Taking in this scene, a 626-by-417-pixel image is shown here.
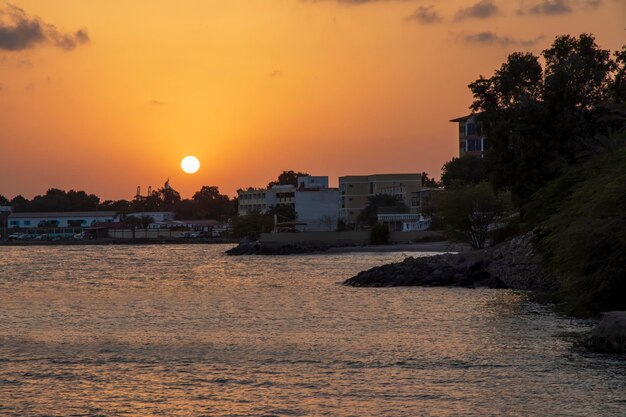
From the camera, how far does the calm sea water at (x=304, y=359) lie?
21.6 metres

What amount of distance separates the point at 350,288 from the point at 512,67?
16.5m

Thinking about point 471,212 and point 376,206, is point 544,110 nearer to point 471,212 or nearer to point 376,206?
point 471,212

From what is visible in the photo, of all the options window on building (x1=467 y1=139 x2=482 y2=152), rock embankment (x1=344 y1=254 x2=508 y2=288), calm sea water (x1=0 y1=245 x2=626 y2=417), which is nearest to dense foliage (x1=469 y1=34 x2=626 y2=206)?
rock embankment (x1=344 y1=254 x2=508 y2=288)

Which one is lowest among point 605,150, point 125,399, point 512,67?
point 125,399

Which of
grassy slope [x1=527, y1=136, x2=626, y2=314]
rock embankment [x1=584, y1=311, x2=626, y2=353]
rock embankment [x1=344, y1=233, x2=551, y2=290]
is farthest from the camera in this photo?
rock embankment [x1=344, y1=233, x2=551, y2=290]

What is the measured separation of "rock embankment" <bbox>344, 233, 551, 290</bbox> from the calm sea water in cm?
515

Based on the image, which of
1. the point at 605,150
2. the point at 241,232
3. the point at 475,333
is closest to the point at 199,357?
the point at 475,333

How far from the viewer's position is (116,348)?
3092 cm

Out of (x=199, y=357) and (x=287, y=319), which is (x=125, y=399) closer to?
(x=199, y=357)

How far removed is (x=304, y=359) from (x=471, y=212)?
61.4 metres

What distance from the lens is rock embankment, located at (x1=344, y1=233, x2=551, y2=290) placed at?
54688 mm

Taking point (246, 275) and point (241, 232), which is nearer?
point (246, 275)

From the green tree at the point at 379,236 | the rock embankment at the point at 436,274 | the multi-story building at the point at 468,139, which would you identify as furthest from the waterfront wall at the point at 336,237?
the rock embankment at the point at 436,274

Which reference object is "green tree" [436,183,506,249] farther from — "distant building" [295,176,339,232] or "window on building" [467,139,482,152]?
"distant building" [295,176,339,232]
